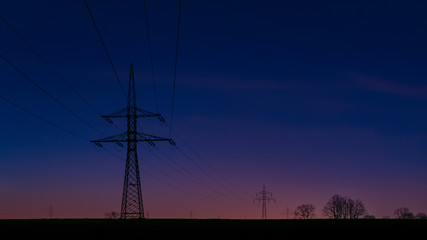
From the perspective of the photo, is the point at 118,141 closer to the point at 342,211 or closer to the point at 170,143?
the point at 170,143

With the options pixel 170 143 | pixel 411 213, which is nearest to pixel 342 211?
pixel 411 213

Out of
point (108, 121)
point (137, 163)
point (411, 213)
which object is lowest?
point (411, 213)
